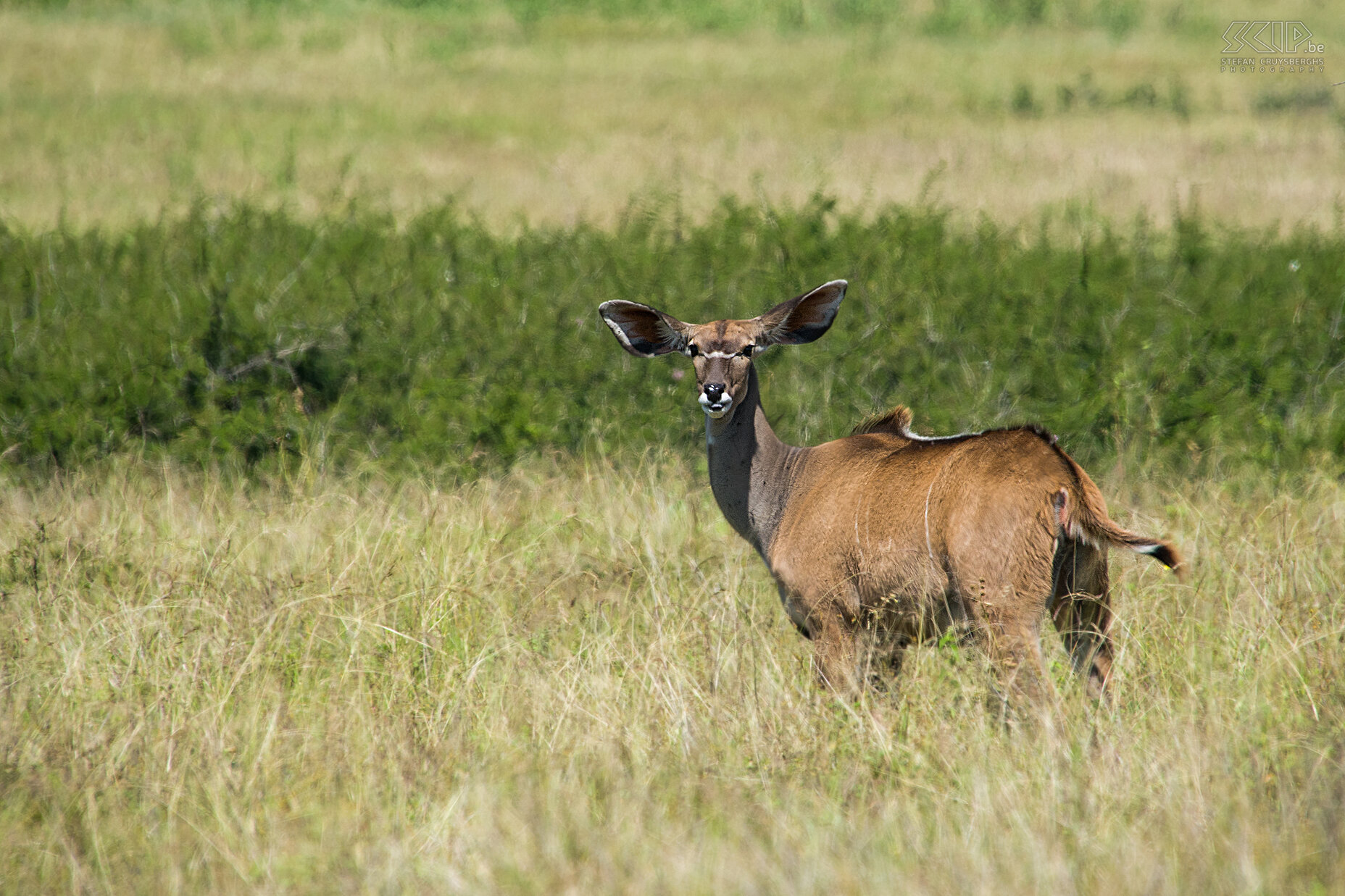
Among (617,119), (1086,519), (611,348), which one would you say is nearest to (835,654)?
(1086,519)

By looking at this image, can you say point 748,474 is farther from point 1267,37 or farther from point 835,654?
point 1267,37

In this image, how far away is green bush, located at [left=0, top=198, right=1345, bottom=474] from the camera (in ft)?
26.2

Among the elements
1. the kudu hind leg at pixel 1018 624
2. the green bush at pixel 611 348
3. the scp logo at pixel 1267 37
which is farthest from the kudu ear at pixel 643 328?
the scp logo at pixel 1267 37

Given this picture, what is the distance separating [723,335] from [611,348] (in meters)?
4.01

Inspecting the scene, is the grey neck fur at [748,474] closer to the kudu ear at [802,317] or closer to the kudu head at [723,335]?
the kudu head at [723,335]

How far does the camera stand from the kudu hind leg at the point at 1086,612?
14.5 feet

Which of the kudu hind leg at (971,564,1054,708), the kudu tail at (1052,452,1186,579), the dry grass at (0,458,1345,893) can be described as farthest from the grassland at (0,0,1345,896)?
the kudu tail at (1052,452,1186,579)

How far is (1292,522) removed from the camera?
20.1 feet

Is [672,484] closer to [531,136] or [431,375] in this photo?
[431,375]

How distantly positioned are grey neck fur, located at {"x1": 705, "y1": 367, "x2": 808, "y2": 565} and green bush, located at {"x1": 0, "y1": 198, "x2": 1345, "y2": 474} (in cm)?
232

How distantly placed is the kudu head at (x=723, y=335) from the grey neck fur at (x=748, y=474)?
0.35 feet

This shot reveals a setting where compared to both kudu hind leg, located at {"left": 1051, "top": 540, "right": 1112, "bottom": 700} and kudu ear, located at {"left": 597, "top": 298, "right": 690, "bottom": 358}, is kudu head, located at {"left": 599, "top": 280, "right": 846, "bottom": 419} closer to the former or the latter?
kudu ear, located at {"left": 597, "top": 298, "right": 690, "bottom": 358}

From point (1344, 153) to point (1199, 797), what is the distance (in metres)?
18.2

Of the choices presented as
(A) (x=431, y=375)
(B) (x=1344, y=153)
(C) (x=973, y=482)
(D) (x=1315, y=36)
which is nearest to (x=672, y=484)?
(A) (x=431, y=375)
